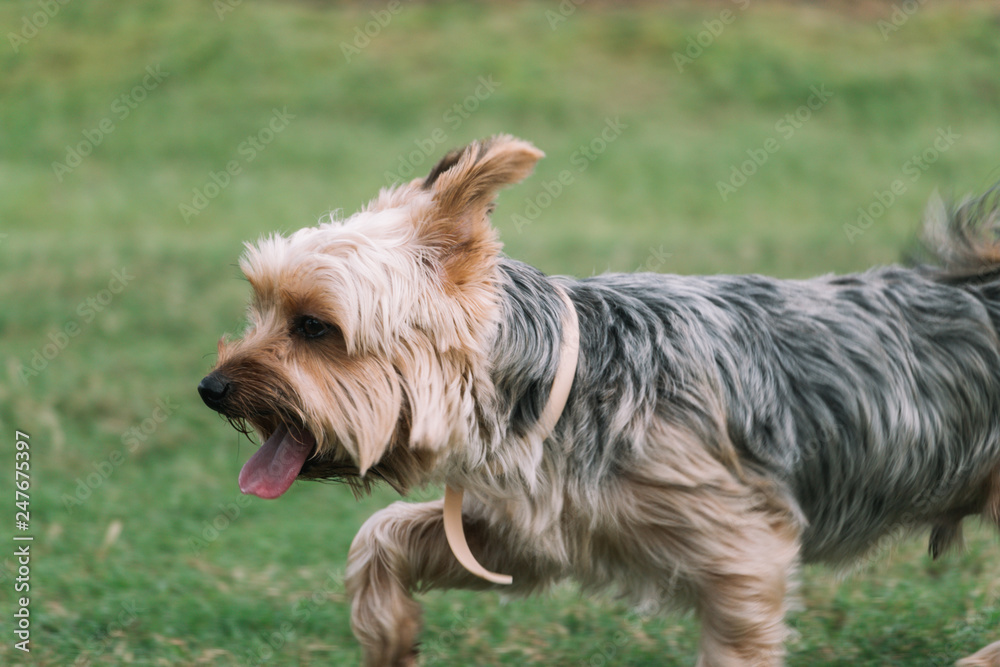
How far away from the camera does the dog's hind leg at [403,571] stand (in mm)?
4469

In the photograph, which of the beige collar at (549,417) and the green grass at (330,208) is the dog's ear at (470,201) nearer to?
the beige collar at (549,417)

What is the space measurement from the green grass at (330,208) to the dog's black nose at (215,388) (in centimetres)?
178

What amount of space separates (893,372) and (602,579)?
139 centimetres

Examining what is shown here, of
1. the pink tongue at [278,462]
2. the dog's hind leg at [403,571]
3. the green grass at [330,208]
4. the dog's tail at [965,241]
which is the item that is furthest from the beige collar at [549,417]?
the dog's tail at [965,241]

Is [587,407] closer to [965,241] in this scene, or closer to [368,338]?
[368,338]

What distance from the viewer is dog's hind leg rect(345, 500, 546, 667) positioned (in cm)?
447

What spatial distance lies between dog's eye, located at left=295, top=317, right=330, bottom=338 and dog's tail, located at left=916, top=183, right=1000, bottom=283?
2600mm

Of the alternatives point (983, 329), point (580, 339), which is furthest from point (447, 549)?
point (983, 329)

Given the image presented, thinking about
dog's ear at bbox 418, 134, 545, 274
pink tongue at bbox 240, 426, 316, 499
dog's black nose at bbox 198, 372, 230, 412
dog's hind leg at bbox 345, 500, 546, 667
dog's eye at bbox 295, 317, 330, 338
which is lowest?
dog's hind leg at bbox 345, 500, 546, 667

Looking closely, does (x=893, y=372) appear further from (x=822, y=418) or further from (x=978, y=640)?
(x=978, y=640)

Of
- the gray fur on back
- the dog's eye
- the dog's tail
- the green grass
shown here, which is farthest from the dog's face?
the dog's tail

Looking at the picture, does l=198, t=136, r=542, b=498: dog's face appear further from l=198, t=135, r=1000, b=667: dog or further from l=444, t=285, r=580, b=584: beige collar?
l=444, t=285, r=580, b=584: beige collar

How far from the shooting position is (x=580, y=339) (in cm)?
422

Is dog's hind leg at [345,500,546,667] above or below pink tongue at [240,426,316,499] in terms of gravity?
below
